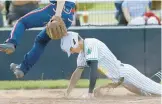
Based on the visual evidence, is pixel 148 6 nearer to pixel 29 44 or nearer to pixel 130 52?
pixel 130 52

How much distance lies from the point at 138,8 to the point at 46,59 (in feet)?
7.74

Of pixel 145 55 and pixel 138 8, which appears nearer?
pixel 145 55

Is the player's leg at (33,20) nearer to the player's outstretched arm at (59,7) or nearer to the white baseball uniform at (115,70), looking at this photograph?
the player's outstretched arm at (59,7)

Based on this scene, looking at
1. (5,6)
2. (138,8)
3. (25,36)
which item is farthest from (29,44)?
(138,8)

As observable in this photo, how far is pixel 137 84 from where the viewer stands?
9.76 metres

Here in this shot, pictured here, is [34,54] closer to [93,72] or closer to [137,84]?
[93,72]

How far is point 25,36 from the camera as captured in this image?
12.0 metres

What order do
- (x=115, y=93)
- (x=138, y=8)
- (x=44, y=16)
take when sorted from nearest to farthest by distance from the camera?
(x=44, y=16) → (x=115, y=93) → (x=138, y=8)

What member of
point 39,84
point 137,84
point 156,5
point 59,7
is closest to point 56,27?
point 59,7

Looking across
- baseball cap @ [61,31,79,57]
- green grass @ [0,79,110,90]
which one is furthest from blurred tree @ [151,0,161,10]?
baseball cap @ [61,31,79,57]

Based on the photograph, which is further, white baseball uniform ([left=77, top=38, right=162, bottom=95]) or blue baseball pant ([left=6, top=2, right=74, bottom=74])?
white baseball uniform ([left=77, top=38, right=162, bottom=95])

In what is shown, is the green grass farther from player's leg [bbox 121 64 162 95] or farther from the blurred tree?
the blurred tree

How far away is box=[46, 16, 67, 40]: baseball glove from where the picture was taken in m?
8.95

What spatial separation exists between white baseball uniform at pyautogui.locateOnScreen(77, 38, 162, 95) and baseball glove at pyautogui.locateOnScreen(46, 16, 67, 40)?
0.61 m
